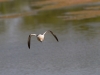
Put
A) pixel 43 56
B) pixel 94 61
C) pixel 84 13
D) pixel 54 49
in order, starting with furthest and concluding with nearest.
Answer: pixel 84 13
pixel 54 49
pixel 43 56
pixel 94 61

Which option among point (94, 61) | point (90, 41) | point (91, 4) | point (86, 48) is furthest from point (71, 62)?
point (91, 4)

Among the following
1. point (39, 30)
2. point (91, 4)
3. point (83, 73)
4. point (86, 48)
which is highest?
point (91, 4)

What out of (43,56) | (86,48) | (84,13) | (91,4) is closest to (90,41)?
(86,48)

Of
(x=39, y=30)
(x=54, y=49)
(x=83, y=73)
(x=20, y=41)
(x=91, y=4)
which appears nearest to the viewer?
(x=83, y=73)

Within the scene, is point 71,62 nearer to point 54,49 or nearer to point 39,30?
point 54,49

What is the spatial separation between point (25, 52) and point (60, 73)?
4913mm

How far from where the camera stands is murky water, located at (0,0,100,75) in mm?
18047

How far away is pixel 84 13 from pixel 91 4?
14.6 feet

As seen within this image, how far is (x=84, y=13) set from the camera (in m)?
32.6

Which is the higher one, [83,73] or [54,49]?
[54,49]

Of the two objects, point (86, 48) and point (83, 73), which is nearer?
point (83, 73)

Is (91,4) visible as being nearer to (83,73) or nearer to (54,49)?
(54,49)

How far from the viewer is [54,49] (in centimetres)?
2169

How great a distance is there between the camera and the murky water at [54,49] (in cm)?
1805
